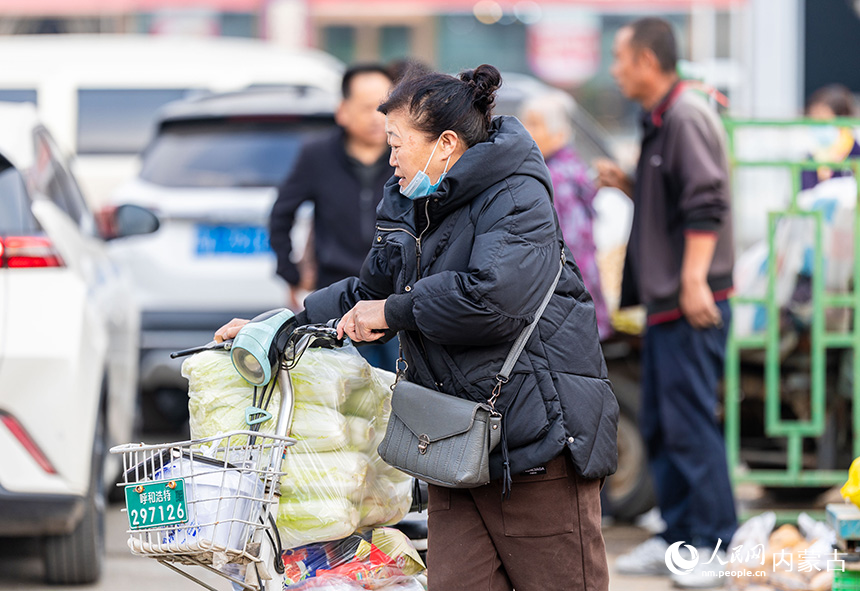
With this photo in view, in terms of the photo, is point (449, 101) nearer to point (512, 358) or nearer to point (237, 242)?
point (512, 358)

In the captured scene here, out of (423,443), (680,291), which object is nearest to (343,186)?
(680,291)

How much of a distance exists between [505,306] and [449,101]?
0.51 meters

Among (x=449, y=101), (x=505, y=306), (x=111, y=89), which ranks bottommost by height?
(x=505, y=306)

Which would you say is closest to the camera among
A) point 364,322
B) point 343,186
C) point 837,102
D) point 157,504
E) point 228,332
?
point 157,504

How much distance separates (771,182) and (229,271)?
276 cm

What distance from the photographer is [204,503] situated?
2.53 metres

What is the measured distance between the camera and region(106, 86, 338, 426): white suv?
6168 millimetres

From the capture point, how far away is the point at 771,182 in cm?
580

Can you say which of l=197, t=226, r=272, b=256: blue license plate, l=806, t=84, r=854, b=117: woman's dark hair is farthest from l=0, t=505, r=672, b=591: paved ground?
l=806, t=84, r=854, b=117: woman's dark hair

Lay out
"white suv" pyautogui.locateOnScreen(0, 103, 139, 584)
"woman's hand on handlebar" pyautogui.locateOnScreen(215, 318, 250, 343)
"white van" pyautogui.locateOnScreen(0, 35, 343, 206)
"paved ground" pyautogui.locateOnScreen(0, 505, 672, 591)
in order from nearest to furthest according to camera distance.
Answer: "woman's hand on handlebar" pyautogui.locateOnScreen(215, 318, 250, 343), "white suv" pyautogui.locateOnScreen(0, 103, 139, 584), "paved ground" pyautogui.locateOnScreen(0, 505, 672, 591), "white van" pyautogui.locateOnScreen(0, 35, 343, 206)

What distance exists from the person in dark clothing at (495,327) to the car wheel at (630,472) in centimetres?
300

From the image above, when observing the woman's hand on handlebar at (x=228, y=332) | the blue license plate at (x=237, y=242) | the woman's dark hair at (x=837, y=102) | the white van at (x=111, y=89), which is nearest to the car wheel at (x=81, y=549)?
the blue license plate at (x=237, y=242)

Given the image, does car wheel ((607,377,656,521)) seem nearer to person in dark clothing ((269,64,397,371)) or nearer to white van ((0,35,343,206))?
person in dark clothing ((269,64,397,371))

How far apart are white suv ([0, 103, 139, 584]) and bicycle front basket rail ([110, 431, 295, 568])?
5.30 feet
